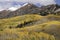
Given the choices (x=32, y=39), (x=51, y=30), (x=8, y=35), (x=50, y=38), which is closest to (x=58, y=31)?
(x=51, y=30)

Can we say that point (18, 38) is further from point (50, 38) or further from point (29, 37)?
point (50, 38)

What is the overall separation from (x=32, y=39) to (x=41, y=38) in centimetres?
221

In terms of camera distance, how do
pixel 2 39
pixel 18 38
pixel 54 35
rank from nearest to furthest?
pixel 2 39, pixel 18 38, pixel 54 35

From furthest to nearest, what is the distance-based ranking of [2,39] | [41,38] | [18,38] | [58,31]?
[58,31] → [41,38] → [18,38] → [2,39]

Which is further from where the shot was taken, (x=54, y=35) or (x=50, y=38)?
(x=54, y=35)

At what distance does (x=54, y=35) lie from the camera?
130ft

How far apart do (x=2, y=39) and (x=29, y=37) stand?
5438mm

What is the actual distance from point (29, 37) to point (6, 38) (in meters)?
4.69

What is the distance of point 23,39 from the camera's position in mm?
32156

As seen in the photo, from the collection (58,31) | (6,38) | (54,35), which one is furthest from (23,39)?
(58,31)

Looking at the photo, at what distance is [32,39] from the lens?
33.3 metres

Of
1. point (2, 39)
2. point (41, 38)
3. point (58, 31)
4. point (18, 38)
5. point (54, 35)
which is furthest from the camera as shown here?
point (58, 31)

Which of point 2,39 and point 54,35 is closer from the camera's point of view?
point 2,39

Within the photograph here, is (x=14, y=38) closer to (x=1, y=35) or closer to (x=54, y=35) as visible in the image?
(x=1, y=35)
